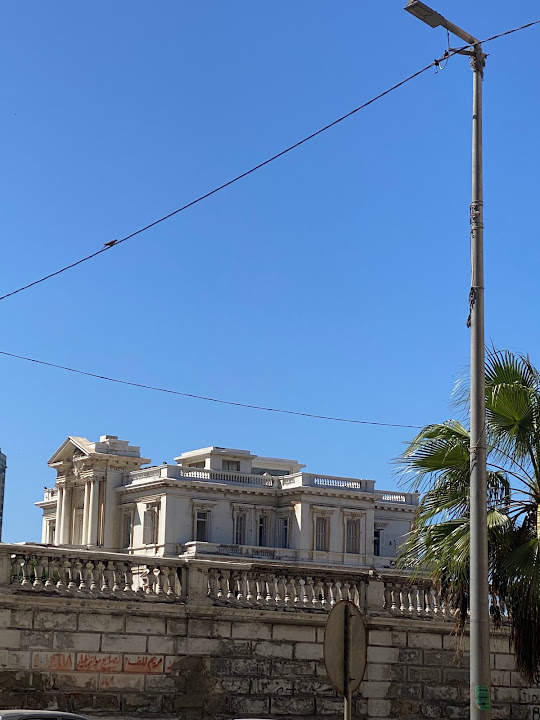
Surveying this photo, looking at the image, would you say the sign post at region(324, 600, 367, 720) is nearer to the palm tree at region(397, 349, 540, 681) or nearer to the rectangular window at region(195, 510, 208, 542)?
the palm tree at region(397, 349, 540, 681)

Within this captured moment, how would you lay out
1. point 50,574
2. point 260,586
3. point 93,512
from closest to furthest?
point 50,574 < point 260,586 < point 93,512

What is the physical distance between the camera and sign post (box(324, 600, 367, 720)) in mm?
11922

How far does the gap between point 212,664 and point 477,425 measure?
763cm

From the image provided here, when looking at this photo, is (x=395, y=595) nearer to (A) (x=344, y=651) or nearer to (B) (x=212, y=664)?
(B) (x=212, y=664)

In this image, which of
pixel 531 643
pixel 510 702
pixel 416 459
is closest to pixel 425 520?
pixel 416 459

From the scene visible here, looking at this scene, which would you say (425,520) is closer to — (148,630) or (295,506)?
(148,630)

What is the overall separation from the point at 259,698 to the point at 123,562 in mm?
3031

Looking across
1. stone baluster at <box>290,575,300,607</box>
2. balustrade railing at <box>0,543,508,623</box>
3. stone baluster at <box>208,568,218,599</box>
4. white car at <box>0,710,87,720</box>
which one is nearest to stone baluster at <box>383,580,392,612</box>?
balustrade railing at <box>0,543,508,623</box>

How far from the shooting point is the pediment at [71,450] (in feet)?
324

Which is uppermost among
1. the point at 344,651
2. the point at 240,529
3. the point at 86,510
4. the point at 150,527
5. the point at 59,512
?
the point at 59,512

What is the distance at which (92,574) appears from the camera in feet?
Answer: 62.9

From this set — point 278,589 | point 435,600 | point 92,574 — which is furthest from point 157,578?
point 435,600

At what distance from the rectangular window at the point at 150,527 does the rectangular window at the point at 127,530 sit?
10.3 feet

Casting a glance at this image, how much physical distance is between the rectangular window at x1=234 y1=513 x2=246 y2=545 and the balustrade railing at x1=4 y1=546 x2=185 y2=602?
70917 millimetres
